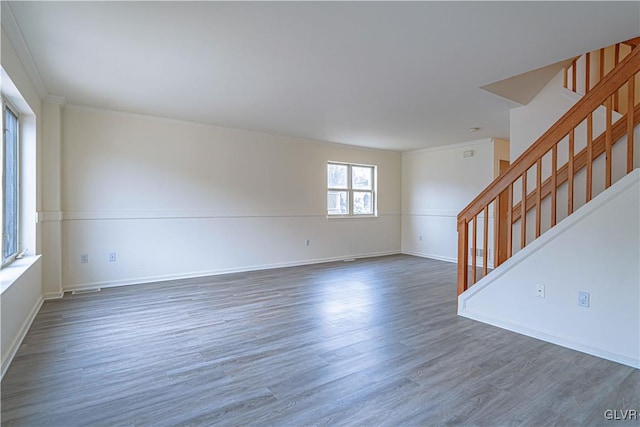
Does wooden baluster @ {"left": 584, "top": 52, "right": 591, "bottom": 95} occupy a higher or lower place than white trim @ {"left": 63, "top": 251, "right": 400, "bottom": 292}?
higher

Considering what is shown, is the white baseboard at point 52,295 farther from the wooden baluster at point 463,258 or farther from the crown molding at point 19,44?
the wooden baluster at point 463,258

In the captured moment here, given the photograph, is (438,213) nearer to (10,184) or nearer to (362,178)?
(362,178)

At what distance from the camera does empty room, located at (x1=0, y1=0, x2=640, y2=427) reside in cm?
206

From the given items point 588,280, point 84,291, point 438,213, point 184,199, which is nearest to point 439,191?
point 438,213

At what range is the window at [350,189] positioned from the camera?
686 centimetres

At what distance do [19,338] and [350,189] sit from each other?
5510mm

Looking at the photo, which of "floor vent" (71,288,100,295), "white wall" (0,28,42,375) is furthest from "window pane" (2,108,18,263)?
"floor vent" (71,288,100,295)

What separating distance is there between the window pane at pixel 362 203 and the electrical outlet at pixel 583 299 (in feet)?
15.6

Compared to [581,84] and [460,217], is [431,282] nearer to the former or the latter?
[460,217]

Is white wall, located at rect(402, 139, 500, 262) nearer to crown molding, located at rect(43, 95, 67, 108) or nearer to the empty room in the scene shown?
the empty room

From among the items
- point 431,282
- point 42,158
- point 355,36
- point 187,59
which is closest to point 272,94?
point 187,59

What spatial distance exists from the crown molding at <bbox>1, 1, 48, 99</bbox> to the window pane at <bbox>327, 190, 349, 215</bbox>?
462cm

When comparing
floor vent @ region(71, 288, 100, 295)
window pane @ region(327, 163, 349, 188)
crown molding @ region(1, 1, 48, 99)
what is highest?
crown molding @ region(1, 1, 48, 99)

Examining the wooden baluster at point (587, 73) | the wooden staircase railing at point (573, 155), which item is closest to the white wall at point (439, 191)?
the wooden baluster at point (587, 73)
